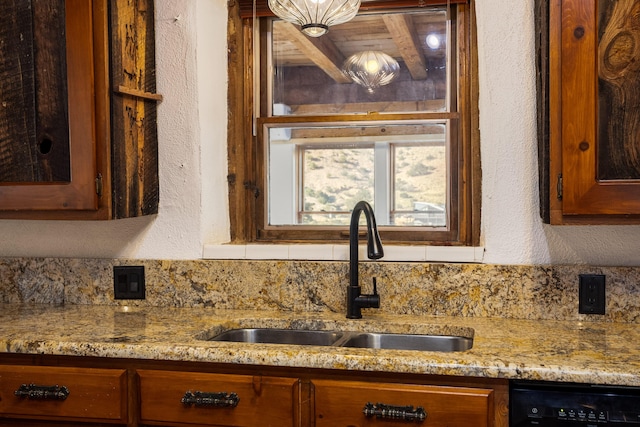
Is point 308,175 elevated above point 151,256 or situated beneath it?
elevated above

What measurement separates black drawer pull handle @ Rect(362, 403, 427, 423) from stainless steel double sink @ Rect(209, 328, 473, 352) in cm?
34

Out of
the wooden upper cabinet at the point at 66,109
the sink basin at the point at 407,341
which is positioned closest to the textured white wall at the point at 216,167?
the wooden upper cabinet at the point at 66,109

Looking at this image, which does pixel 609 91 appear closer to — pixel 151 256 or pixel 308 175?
pixel 308 175

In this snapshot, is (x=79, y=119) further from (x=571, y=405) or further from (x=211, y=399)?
(x=571, y=405)

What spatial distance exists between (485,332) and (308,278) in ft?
1.93

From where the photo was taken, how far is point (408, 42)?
224cm

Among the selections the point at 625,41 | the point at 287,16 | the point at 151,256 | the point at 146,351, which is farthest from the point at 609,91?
the point at 151,256

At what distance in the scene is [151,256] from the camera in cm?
219

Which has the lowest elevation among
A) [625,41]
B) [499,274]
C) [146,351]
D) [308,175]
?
[146,351]

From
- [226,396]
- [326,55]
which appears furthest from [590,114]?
[226,396]

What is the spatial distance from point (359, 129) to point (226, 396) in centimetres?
109

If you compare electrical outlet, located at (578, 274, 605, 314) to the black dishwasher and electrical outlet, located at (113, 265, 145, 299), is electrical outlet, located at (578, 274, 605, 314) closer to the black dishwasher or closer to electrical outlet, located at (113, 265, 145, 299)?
the black dishwasher

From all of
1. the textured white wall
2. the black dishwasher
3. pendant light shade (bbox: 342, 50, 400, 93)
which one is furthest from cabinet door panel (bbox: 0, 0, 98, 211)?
the black dishwasher

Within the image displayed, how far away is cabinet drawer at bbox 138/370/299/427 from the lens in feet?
5.11
